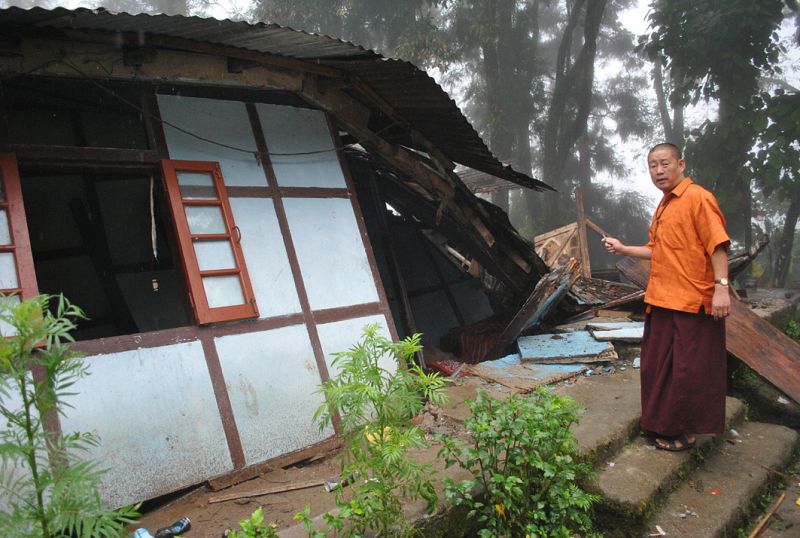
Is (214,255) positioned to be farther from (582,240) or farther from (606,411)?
(582,240)

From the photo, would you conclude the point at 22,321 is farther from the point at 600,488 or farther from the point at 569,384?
the point at 569,384

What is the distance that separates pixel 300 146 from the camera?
508cm

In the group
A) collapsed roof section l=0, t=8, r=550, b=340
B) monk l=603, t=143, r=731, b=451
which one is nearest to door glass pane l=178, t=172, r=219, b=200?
collapsed roof section l=0, t=8, r=550, b=340

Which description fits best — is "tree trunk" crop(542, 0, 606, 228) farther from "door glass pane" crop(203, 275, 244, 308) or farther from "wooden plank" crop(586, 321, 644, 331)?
"door glass pane" crop(203, 275, 244, 308)

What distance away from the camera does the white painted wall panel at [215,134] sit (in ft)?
14.3

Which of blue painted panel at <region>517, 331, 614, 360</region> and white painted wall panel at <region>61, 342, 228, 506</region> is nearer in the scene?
white painted wall panel at <region>61, 342, 228, 506</region>

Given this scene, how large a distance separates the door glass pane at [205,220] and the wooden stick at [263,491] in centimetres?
191

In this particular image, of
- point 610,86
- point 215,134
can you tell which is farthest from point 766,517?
point 610,86

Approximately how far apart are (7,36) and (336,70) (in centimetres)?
233

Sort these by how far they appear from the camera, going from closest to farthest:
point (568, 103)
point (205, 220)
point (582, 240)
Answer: point (205, 220), point (582, 240), point (568, 103)

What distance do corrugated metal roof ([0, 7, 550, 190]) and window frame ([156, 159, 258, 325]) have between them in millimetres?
980

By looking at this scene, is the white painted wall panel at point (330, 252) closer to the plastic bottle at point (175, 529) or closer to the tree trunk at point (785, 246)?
the plastic bottle at point (175, 529)

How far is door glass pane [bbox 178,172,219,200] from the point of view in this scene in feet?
14.0

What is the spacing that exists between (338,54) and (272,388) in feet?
8.46
